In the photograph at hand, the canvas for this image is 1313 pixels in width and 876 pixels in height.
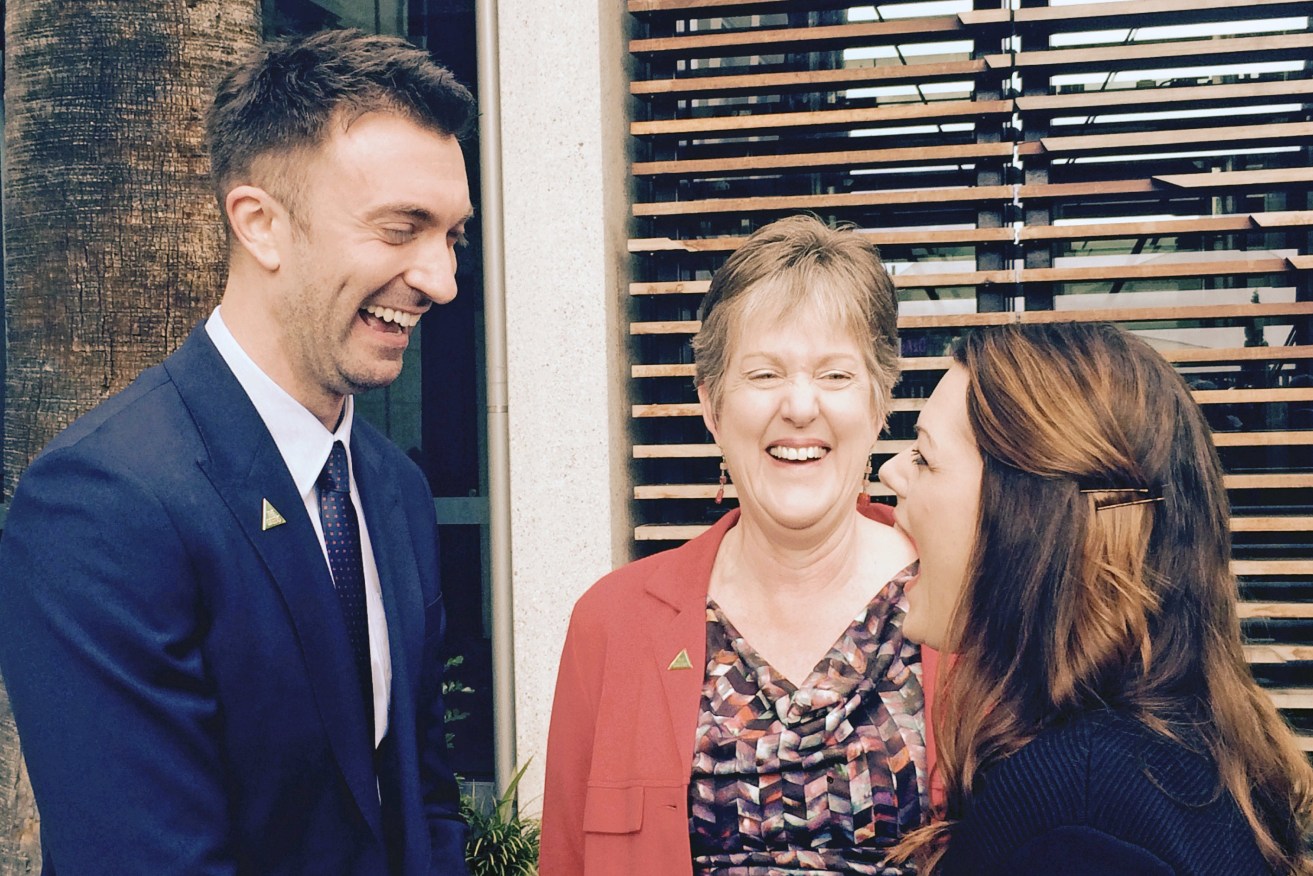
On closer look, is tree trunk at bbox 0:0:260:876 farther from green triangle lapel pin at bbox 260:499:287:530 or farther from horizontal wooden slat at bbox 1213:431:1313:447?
horizontal wooden slat at bbox 1213:431:1313:447

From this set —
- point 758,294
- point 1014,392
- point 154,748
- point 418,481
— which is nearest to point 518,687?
point 418,481

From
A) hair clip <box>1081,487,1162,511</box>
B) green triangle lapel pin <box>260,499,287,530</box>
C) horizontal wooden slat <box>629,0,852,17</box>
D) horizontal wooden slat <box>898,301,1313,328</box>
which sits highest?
horizontal wooden slat <box>629,0,852,17</box>

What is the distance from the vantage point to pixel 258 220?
1.83 m

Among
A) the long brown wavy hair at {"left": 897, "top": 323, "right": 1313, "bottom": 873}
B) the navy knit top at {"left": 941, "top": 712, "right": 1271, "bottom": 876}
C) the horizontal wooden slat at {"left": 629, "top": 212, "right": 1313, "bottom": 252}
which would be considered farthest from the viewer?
the horizontal wooden slat at {"left": 629, "top": 212, "right": 1313, "bottom": 252}

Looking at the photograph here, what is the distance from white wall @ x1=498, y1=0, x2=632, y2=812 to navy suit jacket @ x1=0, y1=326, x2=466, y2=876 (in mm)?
2318

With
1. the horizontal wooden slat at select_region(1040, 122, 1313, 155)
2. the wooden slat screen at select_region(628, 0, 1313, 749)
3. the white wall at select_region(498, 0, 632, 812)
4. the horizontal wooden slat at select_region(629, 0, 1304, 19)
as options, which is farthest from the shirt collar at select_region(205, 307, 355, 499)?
the horizontal wooden slat at select_region(1040, 122, 1313, 155)

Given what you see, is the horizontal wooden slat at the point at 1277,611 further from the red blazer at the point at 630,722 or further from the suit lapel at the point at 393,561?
the suit lapel at the point at 393,561

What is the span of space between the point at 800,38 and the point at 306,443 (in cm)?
315

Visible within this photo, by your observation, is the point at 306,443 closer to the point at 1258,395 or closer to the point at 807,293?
the point at 807,293

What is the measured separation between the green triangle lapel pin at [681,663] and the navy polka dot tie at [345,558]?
2.02 feet

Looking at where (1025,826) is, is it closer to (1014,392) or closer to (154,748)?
(1014,392)

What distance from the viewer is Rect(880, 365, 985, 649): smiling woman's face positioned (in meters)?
1.62

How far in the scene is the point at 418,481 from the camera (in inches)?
90.2

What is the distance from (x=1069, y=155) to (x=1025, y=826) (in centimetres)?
344
